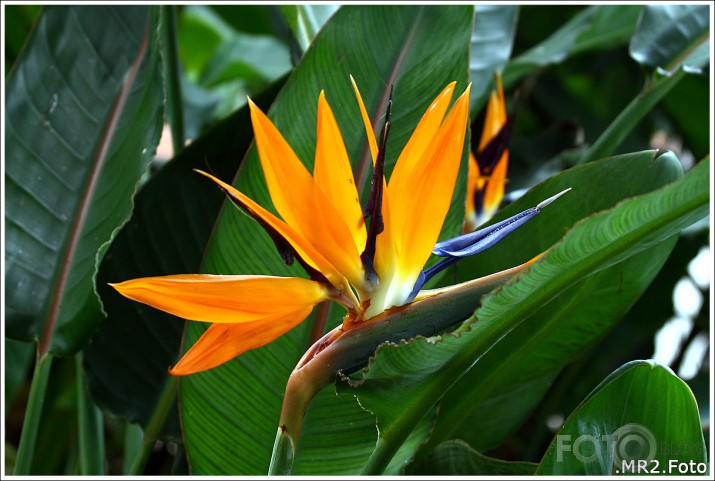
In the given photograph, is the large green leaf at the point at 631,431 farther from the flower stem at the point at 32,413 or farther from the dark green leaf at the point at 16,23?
the dark green leaf at the point at 16,23

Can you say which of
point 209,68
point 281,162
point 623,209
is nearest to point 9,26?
point 209,68

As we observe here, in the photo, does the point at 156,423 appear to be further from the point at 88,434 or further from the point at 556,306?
the point at 556,306

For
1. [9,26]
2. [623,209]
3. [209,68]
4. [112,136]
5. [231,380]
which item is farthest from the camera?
[209,68]

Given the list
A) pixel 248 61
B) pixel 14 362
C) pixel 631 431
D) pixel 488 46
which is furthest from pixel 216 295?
pixel 248 61

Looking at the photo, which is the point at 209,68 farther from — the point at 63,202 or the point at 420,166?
the point at 420,166

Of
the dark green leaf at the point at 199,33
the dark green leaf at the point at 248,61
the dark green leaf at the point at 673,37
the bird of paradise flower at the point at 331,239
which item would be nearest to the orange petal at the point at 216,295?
the bird of paradise flower at the point at 331,239
